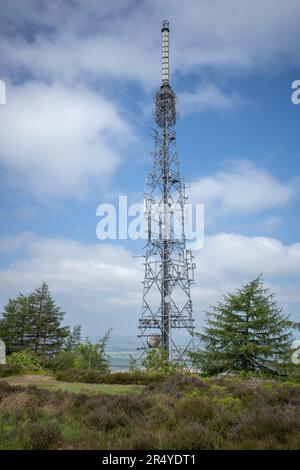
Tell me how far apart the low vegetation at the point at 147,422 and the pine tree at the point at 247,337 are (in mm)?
10968

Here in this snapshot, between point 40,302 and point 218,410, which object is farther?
point 40,302

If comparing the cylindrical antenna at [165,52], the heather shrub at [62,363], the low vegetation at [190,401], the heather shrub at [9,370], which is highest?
the cylindrical antenna at [165,52]

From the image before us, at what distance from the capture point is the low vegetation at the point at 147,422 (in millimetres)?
6516

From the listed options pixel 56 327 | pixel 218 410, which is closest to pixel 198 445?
pixel 218 410

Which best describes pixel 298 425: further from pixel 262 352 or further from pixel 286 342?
pixel 286 342

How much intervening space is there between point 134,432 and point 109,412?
54.8 inches

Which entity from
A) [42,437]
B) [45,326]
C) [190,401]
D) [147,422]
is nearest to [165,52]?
[45,326]

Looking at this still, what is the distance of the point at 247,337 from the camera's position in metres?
22.2

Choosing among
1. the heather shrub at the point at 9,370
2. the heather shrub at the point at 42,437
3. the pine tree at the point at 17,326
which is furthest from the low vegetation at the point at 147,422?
the pine tree at the point at 17,326

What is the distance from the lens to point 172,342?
122 ft

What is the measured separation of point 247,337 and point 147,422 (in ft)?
50.4

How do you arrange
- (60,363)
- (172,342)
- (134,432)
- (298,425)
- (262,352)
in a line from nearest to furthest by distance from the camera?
(298,425) → (134,432) → (262,352) → (60,363) → (172,342)

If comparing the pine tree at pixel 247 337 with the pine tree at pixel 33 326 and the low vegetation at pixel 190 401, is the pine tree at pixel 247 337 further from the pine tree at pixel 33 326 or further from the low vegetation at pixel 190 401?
the pine tree at pixel 33 326

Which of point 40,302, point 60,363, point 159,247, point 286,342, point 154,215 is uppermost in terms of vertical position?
point 154,215
